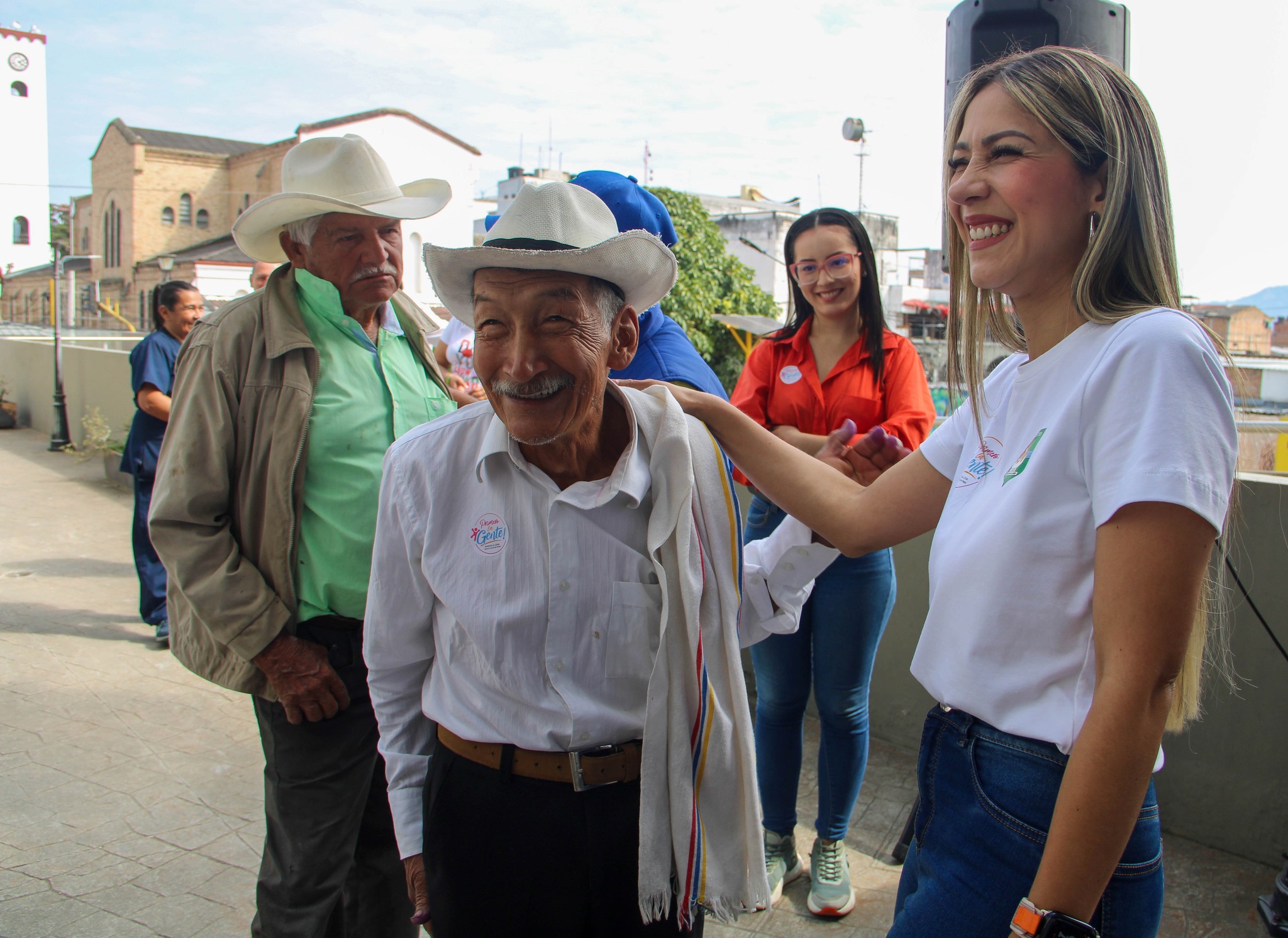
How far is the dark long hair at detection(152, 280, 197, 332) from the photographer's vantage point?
18.8ft

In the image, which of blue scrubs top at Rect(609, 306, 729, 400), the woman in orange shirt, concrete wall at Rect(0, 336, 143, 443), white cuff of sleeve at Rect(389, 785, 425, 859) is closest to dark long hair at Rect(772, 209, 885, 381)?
the woman in orange shirt

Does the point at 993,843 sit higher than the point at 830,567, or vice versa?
the point at 830,567

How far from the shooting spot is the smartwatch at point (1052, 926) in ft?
3.98

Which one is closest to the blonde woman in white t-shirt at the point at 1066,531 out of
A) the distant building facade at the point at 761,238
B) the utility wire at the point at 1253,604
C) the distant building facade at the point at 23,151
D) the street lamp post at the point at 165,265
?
the utility wire at the point at 1253,604

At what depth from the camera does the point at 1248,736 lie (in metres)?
3.13

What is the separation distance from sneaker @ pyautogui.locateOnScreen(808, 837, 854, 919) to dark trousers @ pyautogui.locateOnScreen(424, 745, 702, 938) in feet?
4.74

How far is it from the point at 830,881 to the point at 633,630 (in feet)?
5.85

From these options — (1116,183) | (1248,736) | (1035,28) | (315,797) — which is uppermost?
(1035,28)

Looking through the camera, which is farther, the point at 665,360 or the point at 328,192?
the point at 328,192

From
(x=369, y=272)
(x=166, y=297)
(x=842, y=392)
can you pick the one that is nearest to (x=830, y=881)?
(x=842, y=392)

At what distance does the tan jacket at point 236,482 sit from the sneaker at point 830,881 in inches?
72.4

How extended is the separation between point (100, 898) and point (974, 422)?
10.3 ft

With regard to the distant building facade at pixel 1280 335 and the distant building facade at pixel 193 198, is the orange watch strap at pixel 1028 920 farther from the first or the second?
the distant building facade at pixel 1280 335

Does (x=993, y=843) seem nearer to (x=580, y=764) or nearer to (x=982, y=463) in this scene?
(x=982, y=463)
